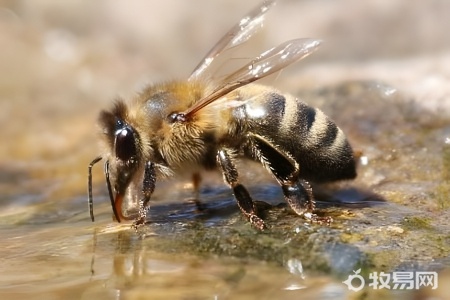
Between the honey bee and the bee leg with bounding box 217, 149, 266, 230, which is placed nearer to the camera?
the bee leg with bounding box 217, 149, 266, 230

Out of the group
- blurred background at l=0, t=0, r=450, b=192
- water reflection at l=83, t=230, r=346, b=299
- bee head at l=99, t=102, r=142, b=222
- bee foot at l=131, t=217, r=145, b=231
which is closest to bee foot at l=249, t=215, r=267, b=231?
water reflection at l=83, t=230, r=346, b=299

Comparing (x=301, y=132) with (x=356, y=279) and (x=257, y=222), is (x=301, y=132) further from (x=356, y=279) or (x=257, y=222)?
(x=356, y=279)

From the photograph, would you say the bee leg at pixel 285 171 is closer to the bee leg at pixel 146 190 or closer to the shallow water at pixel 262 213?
the shallow water at pixel 262 213

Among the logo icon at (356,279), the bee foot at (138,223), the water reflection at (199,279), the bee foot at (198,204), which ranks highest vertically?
the bee foot at (198,204)

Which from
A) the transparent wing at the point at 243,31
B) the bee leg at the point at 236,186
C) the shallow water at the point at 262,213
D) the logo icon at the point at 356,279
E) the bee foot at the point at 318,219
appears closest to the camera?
the logo icon at the point at 356,279

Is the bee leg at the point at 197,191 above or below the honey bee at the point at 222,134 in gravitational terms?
below

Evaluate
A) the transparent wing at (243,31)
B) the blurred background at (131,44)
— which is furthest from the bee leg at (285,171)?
the blurred background at (131,44)

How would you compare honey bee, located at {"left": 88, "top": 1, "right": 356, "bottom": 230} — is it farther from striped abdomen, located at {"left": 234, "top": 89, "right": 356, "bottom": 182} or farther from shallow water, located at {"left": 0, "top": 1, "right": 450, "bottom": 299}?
shallow water, located at {"left": 0, "top": 1, "right": 450, "bottom": 299}
